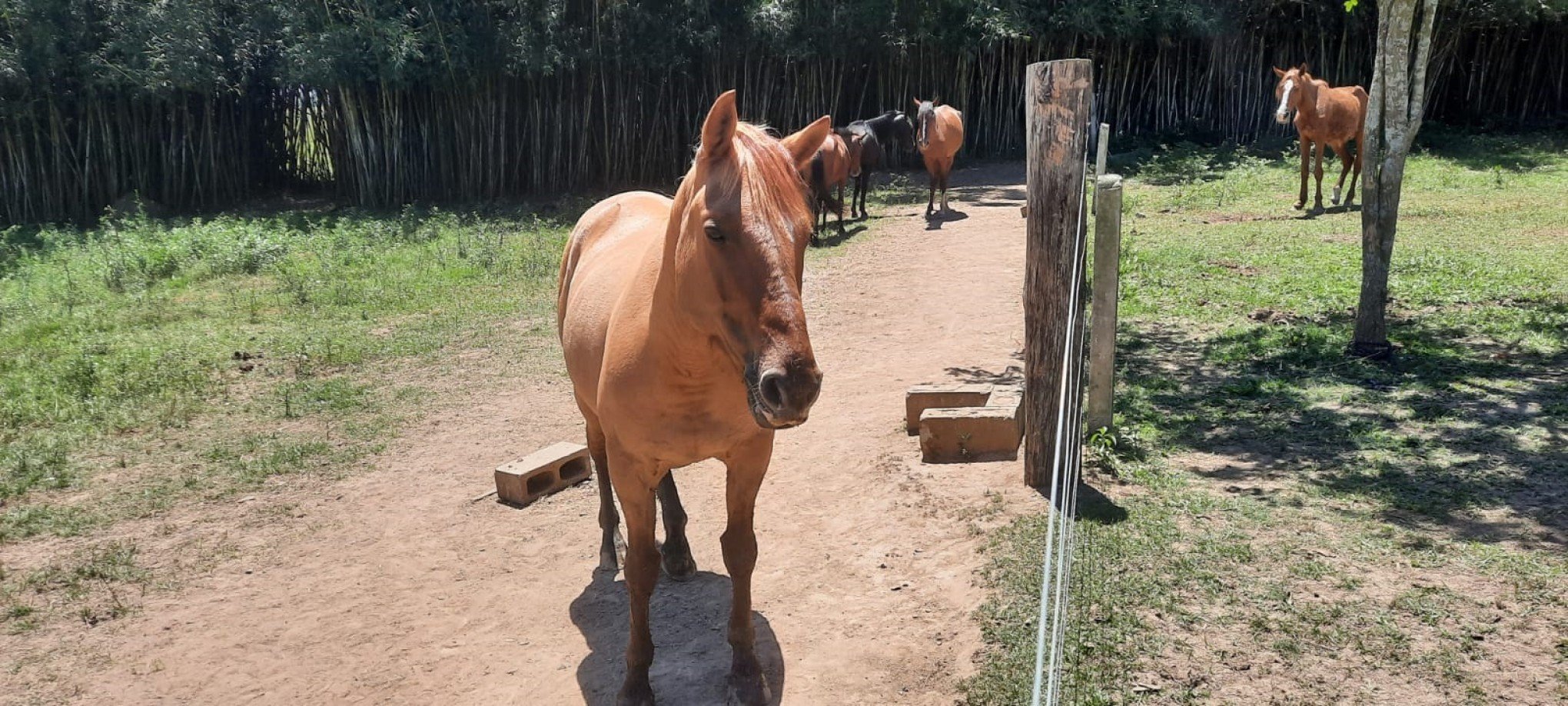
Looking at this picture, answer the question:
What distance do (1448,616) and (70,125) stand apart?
70.6ft

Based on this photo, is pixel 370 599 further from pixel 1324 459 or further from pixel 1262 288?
pixel 1262 288

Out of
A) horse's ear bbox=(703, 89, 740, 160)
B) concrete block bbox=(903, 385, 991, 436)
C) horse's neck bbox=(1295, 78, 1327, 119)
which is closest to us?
horse's ear bbox=(703, 89, 740, 160)

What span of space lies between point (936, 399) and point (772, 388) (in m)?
3.75

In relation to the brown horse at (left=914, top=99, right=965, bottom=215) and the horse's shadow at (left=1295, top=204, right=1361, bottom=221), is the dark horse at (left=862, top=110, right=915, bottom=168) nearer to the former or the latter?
the brown horse at (left=914, top=99, right=965, bottom=215)

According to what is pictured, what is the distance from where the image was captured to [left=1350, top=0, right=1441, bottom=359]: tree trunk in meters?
7.11

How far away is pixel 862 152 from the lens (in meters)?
15.6

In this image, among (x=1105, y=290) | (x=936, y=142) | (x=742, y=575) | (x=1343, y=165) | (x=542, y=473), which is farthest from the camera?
(x=936, y=142)

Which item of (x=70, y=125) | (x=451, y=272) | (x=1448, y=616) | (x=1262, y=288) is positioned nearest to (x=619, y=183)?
(x=451, y=272)

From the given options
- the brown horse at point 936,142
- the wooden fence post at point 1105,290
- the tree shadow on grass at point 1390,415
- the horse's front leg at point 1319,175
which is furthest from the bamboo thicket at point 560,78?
the wooden fence post at point 1105,290

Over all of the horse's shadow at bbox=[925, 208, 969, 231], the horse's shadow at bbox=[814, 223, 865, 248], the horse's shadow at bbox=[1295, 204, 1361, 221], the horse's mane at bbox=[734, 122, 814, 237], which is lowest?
the horse's shadow at bbox=[814, 223, 865, 248]

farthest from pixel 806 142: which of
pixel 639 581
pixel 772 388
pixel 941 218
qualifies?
pixel 941 218

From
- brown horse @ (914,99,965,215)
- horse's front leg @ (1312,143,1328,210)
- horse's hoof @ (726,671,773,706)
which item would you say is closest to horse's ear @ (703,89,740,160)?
horse's hoof @ (726,671,773,706)

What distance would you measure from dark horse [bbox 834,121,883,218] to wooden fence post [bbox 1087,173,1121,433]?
1003 cm

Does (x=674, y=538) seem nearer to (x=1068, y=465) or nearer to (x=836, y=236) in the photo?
(x=1068, y=465)
